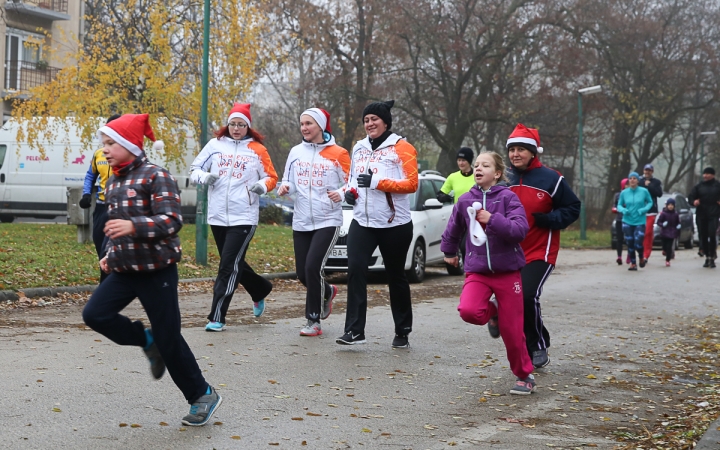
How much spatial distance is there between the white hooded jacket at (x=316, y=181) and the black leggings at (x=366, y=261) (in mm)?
550

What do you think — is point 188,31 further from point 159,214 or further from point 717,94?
point 717,94

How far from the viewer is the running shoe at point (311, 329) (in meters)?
8.95

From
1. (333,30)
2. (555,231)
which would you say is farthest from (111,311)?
(333,30)

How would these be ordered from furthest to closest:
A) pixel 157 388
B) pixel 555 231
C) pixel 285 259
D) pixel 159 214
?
pixel 285 259 → pixel 555 231 → pixel 157 388 → pixel 159 214

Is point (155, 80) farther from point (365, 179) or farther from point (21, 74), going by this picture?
point (21, 74)

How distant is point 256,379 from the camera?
22.3 feet

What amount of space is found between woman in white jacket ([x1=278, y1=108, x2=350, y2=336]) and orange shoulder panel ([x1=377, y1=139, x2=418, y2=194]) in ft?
2.51

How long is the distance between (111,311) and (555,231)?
349 cm

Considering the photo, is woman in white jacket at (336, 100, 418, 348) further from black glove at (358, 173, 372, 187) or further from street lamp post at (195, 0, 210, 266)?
street lamp post at (195, 0, 210, 266)

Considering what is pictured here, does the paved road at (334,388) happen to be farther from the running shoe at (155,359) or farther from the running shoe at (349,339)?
the running shoe at (155,359)

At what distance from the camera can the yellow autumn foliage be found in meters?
23.2

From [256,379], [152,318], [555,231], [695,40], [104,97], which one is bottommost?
[256,379]

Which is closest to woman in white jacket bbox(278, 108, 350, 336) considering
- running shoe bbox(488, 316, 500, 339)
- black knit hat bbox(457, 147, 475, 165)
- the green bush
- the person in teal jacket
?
running shoe bbox(488, 316, 500, 339)

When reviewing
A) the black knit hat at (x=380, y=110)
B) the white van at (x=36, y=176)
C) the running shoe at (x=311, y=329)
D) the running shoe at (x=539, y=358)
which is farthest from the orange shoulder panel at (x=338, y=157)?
the white van at (x=36, y=176)
